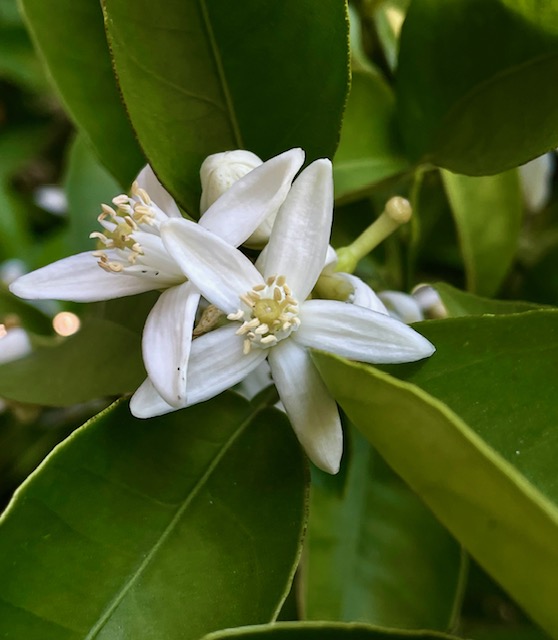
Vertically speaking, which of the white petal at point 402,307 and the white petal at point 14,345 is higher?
the white petal at point 14,345

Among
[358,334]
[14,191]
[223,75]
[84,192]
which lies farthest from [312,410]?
[14,191]

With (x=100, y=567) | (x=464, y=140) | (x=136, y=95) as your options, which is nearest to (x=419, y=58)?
(x=464, y=140)

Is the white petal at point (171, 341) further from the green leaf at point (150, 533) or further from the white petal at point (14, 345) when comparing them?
the white petal at point (14, 345)

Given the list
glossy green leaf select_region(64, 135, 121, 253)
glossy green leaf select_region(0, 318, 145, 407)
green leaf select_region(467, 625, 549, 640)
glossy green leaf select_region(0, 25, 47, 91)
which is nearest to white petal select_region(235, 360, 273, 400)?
glossy green leaf select_region(0, 318, 145, 407)

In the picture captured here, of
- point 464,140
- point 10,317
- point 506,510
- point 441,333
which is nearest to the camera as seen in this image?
point 506,510

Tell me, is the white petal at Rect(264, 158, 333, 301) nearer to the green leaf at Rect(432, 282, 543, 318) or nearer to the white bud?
the white bud

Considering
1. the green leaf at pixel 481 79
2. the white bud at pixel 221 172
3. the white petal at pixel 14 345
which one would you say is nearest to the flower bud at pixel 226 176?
the white bud at pixel 221 172

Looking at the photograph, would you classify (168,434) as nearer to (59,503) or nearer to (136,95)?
(59,503)
